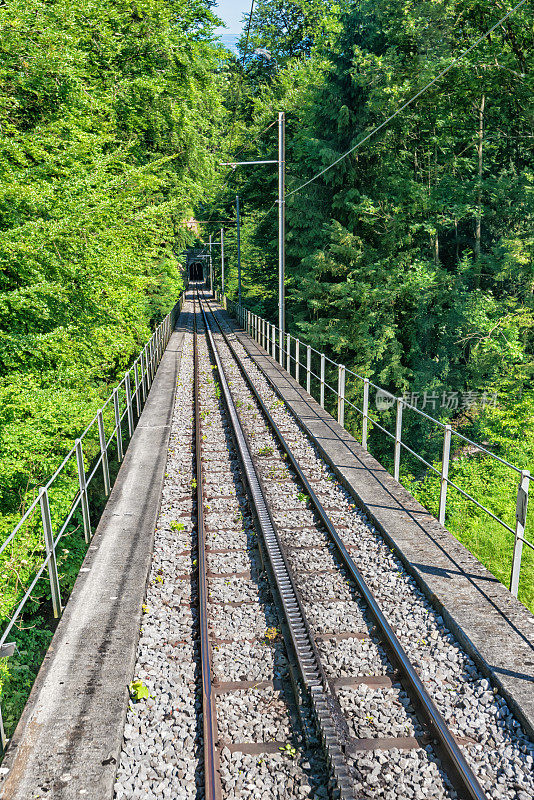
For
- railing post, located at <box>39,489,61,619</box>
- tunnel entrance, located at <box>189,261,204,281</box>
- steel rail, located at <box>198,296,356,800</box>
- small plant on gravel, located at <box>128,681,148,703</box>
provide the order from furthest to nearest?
tunnel entrance, located at <box>189,261,204,281</box>
railing post, located at <box>39,489,61,619</box>
small plant on gravel, located at <box>128,681,148,703</box>
steel rail, located at <box>198,296,356,800</box>

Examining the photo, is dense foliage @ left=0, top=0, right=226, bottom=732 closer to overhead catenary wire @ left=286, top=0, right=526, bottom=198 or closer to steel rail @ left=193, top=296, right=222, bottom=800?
steel rail @ left=193, top=296, right=222, bottom=800

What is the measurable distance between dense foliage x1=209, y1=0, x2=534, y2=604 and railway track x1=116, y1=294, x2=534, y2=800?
1043cm

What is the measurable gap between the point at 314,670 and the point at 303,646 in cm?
33

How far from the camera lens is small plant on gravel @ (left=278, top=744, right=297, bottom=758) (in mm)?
4443

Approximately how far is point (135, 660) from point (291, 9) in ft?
227

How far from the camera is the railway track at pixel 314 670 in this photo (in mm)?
4172

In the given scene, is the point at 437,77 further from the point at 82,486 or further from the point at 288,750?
the point at 288,750

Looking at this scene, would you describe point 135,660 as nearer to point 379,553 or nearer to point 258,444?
point 379,553

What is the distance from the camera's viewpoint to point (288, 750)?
14.7 ft

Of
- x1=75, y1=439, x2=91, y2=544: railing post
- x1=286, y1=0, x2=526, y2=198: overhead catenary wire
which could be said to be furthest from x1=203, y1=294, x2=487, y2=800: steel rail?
x1=286, y1=0, x2=526, y2=198: overhead catenary wire

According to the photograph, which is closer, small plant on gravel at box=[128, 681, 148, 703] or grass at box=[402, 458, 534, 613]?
small plant on gravel at box=[128, 681, 148, 703]

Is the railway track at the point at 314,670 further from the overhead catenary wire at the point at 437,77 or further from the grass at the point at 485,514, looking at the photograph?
the overhead catenary wire at the point at 437,77

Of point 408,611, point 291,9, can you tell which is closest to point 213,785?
point 408,611

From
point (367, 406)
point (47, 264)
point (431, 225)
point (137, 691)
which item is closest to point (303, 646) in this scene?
point (137, 691)
